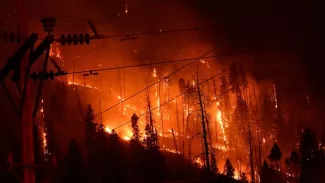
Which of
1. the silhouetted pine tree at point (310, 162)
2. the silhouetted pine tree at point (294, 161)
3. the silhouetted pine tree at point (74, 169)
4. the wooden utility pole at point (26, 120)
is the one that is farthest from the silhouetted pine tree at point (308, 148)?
the wooden utility pole at point (26, 120)

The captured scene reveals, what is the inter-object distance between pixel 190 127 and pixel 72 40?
167 m

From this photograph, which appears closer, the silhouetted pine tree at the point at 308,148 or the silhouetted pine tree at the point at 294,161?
the silhouetted pine tree at the point at 308,148

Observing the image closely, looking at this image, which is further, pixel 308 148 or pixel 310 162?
pixel 308 148

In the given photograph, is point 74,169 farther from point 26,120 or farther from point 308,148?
point 26,120

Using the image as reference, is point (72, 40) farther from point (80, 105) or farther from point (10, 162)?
point (80, 105)

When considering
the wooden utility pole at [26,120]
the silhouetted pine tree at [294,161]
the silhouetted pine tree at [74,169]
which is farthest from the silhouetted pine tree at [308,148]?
the wooden utility pole at [26,120]

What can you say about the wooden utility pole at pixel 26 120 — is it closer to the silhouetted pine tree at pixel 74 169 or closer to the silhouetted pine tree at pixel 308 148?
the silhouetted pine tree at pixel 74 169

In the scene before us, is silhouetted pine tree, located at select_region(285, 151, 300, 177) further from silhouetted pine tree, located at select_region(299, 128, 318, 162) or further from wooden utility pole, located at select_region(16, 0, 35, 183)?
wooden utility pole, located at select_region(16, 0, 35, 183)

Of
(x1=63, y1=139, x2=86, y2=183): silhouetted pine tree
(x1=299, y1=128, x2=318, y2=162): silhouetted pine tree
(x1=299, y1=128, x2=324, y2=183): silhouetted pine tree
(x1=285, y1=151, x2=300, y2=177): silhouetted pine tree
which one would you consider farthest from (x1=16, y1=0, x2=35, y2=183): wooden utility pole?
(x1=285, y1=151, x2=300, y2=177): silhouetted pine tree

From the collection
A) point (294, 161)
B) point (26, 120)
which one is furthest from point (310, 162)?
point (26, 120)

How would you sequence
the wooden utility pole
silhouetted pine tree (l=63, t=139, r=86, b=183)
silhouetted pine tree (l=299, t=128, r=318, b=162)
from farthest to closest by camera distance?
silhouetted pine tree (l=299, t=128, r=318, b=162) < silhouetted pine tree (l=63, t=139, r=86, b=183) < the wooden utility pole

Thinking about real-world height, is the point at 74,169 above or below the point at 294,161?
above

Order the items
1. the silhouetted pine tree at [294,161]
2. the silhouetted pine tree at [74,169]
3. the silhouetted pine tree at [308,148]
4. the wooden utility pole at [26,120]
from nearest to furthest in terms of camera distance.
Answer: the wooden utility pole at [26,120]
the silhouetted pine tree at [74,169]
the silhouetted pine tree at [308,148]
the silhouetted pine tree at [294,161]

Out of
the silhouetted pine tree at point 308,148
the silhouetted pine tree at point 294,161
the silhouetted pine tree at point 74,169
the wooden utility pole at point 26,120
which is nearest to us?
the wooden utility pole at point 26,120
